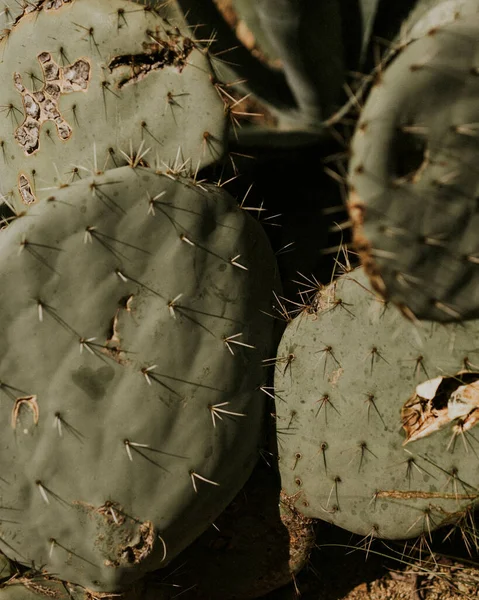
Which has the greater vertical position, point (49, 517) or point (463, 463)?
point (49, 517)

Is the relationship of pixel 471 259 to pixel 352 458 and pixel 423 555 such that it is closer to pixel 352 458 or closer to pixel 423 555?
pixel 352 458

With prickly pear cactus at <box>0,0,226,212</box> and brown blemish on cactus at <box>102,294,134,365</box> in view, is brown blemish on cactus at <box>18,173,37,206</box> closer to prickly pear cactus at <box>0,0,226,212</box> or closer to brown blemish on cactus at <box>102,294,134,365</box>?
prickly pear cactus at <box>0,0,226,212</box>

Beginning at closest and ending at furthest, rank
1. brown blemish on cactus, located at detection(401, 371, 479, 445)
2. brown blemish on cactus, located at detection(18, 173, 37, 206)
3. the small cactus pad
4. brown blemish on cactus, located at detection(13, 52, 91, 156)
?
the small cactus pad
brown blemish on cactus, located at detection(401, 371, 479, 445)
brown blemish on cactus, located at detection(13, 52, 91, 156)
brown blemish on cactus, located at detection(18, 173, 37, 206)

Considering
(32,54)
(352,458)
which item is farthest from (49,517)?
(32,54)

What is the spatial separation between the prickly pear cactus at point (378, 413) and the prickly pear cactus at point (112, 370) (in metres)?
0.19

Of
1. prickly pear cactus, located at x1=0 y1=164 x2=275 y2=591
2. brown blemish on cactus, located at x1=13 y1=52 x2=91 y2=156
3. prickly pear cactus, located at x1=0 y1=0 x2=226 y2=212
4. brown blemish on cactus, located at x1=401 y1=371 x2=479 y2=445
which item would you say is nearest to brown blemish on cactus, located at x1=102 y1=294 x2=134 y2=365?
prickly pear cactus, located at x1=0 y1=164 x2=275 y2=591

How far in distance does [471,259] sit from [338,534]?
1021 mm

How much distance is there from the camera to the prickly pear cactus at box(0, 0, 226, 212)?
1.76 metres

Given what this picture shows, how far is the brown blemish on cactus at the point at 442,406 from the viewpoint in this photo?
62.2 inches

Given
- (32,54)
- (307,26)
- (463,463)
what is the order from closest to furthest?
(463,463) < (307,26) < (32,54)

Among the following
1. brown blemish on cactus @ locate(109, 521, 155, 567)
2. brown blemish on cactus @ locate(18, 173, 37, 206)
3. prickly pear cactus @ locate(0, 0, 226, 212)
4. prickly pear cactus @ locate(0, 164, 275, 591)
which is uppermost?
prickly pear cactus @ locate(0, 0, 226, 212)

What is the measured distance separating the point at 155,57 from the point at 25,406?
0.89m

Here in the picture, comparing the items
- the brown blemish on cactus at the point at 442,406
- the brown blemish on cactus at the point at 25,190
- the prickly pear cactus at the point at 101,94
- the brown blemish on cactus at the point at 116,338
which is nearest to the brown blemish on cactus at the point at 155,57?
the prickly pear cactus at the point at 101,94

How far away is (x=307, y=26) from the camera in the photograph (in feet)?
5.77
